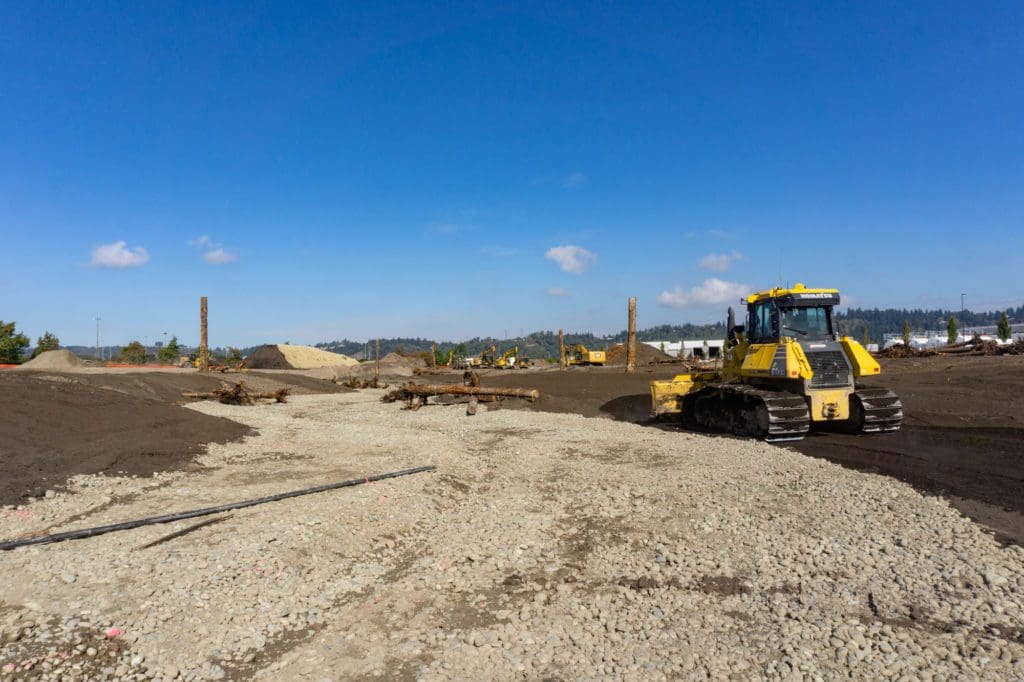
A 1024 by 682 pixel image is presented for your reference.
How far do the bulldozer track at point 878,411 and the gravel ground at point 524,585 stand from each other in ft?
13.9

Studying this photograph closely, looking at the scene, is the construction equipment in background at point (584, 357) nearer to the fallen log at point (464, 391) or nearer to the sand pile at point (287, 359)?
the sand pile at point (287, 359)

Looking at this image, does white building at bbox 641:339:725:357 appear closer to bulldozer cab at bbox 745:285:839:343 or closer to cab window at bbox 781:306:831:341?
bulldozer cab at bbox 745:285:839:343

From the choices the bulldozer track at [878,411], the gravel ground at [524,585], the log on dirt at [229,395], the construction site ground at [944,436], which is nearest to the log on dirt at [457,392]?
the construction site ground at [944,436]

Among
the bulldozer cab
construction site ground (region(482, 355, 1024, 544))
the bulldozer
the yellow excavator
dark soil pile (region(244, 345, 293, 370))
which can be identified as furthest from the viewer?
dark soil pile (region(244, 345, 293, 370))

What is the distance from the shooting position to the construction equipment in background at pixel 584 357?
4934 cm

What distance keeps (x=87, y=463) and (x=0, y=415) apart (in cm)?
264

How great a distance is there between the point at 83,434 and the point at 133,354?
61057 mm

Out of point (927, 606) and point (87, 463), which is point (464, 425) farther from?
point (927, 606)

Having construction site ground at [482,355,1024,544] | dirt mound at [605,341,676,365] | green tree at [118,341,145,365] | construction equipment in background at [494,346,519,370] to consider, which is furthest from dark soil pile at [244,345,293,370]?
construction site ground at [482,355,1024,544]

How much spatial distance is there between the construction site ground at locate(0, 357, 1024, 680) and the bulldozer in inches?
46.7

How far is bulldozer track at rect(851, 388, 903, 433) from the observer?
41.0 ft

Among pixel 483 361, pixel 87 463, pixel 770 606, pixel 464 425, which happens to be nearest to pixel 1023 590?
pixel 770 606

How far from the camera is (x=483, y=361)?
5491 centimetres

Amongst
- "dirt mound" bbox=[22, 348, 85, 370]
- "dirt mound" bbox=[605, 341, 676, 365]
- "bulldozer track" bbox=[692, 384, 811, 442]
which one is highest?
"dirt mound" bbox=[22, 348, 85, 370]
